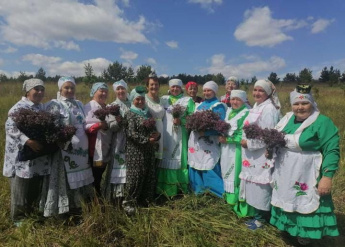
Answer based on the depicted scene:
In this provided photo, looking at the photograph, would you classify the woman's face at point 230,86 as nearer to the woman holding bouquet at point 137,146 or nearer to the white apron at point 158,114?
the white apron at point 158,114

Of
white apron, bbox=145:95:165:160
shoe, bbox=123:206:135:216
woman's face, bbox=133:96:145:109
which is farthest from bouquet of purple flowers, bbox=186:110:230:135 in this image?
shoe, bbox=123:206:135:216

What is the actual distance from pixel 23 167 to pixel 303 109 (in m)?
3.30

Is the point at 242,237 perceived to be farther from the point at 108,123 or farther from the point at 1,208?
the point at 1,208

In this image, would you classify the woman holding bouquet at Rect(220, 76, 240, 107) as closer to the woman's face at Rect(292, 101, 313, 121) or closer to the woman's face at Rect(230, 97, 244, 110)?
the woman's face at Rect(230, 97, 244, 110)

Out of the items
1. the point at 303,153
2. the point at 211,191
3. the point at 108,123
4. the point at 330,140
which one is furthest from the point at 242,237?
the point at 108,123

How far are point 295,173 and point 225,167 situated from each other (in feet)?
3.51

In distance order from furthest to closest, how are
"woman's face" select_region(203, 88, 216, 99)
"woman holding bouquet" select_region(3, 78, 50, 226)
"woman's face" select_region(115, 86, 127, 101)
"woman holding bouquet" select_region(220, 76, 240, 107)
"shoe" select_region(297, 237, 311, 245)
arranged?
"woman holding bouquet" select_region(220, 76, 240, 107), "woman's face" select_region(203, 88, 216, 99), "woman's face" select_region(115, 86, 127, 101), "woman holding bouquet" select_region(3, 78, 50, 226), "shoe" select_region(297, 237, 311, 245)

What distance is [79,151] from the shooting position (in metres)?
3.51

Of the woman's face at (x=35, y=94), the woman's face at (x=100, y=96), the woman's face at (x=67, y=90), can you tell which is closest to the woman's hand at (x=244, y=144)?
the woman's face at (x=100, y=96)

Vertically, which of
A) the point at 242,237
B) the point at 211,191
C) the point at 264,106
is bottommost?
the point at 242,237

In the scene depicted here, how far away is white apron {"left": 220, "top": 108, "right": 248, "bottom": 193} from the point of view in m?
3.77

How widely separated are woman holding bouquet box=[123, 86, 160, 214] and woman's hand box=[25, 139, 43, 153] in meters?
1.02

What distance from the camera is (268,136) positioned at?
305 centimetres

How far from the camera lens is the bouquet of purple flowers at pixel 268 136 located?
301cm
